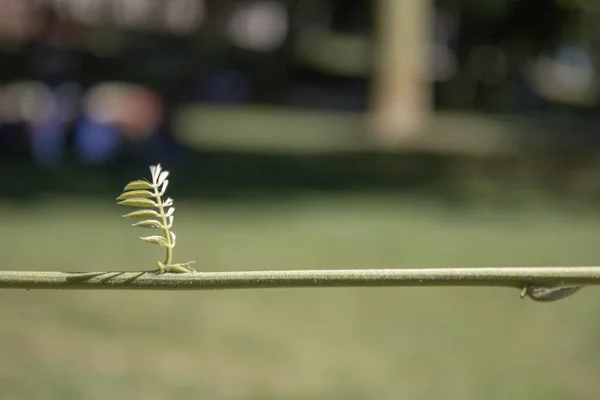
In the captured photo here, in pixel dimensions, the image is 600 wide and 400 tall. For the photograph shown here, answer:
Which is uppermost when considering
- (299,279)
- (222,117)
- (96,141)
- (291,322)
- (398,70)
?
(222,117)

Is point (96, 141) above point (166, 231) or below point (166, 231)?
above

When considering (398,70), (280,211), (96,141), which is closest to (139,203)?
(280,211)

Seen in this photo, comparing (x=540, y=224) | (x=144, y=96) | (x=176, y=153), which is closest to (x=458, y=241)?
(x=540, y=224)

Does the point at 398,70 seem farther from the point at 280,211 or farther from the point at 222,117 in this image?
the point at 222,117

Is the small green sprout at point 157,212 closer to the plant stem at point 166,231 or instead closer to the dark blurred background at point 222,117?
the plant stem at point 166,231

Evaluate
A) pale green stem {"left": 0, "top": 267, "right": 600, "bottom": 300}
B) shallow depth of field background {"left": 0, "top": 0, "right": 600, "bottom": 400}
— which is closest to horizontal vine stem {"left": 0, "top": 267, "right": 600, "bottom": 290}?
pale green stem {"left": 0, "top": 267, "right": 600, "bottom": 300}

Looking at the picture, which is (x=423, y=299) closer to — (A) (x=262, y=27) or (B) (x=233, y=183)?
(B) (x=233, y=183)
